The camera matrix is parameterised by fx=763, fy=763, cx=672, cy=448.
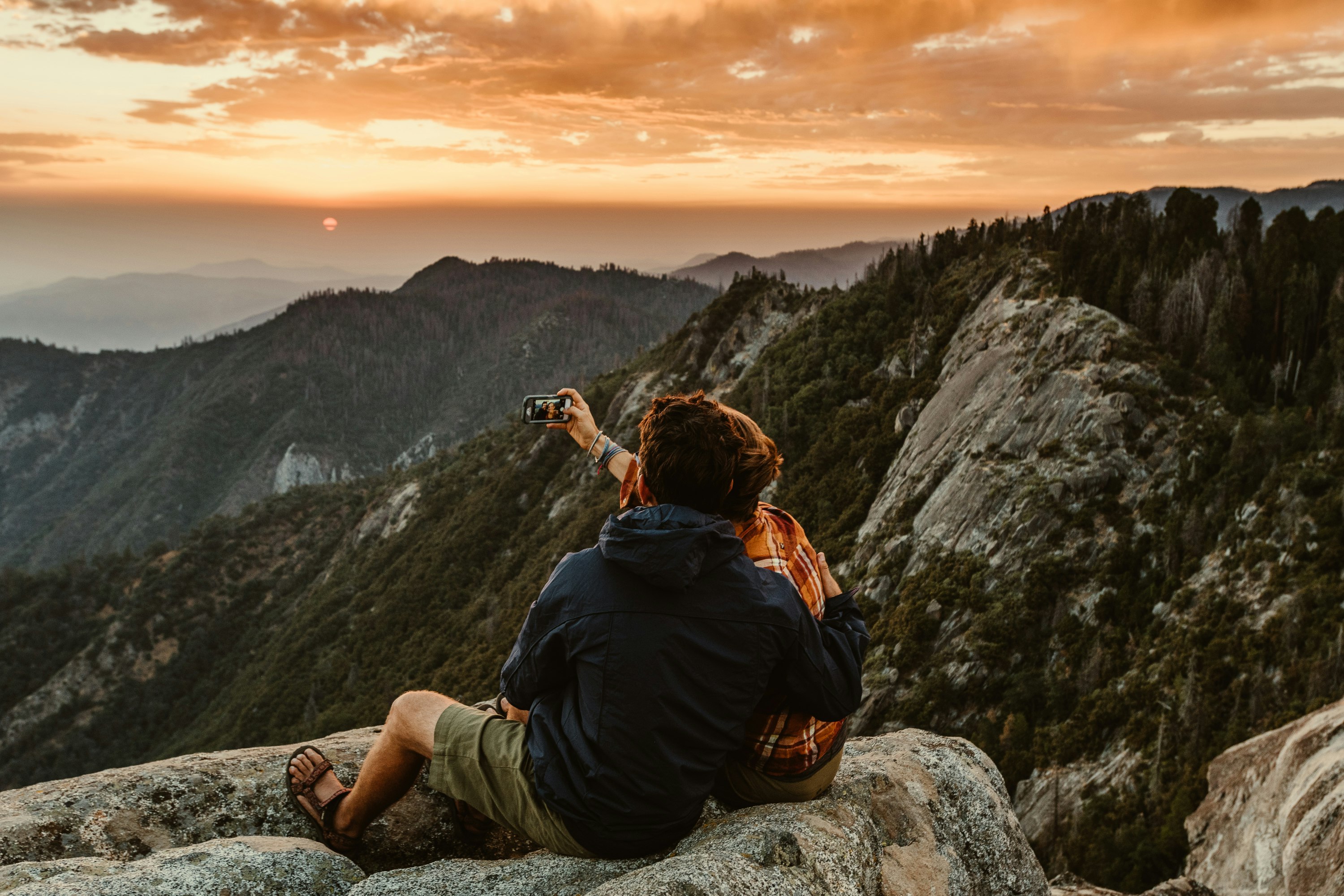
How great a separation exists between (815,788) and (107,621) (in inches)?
7434

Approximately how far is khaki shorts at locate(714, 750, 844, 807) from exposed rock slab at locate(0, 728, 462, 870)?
260 cm

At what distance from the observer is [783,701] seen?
5262mm

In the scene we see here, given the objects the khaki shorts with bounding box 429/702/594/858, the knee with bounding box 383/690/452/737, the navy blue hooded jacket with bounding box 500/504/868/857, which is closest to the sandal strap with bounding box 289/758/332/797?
the knee with bounding box 383/690/452/737

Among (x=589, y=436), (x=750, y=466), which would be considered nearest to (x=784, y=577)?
(x=750, y=466)

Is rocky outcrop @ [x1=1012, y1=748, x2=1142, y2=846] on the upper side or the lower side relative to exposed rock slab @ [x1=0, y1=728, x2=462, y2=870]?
lower

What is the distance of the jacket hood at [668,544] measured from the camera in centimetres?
434

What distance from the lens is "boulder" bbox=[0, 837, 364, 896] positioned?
508 centimetres

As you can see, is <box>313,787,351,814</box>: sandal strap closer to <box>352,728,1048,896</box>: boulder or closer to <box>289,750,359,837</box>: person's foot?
<box>289,750,359,837</box>: person's foot

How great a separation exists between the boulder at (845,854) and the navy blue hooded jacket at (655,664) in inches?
18.1

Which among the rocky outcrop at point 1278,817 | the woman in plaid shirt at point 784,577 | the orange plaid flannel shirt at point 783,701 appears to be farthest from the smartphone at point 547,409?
the rocky outcrop at point 1278,817

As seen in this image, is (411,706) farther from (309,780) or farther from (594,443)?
(594,443)

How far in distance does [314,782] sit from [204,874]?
176 cm

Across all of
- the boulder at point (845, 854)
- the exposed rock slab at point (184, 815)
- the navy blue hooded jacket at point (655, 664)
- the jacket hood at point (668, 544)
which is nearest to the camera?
the jacket hood at point (668, 544)

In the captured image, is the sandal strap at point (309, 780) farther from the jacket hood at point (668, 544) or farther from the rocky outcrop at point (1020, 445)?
the rocky outcrop at point (1020, 445)
